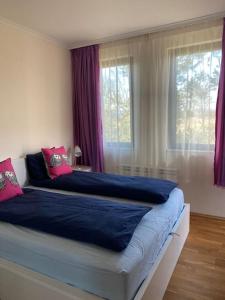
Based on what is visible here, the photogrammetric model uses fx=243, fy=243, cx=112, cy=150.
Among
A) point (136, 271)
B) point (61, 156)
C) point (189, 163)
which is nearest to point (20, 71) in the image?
point (61, 156)

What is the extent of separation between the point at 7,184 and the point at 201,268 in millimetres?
1992

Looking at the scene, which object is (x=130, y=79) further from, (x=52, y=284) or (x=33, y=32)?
(x=52, y=284)

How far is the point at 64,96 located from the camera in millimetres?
3840

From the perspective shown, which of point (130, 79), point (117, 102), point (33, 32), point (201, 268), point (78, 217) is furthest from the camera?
point (117, 102)

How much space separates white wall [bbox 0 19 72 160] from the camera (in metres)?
2.93

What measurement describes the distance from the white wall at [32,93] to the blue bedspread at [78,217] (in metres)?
1.10

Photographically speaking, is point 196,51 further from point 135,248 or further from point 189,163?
point 135,248

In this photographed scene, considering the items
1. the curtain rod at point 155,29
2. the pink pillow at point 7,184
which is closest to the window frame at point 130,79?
the curtain rod at point 155,29

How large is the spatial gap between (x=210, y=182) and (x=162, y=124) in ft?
3.27

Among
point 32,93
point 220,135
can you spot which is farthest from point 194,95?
point 32,93

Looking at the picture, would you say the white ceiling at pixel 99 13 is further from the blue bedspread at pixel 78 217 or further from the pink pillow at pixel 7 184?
the blue bedspread at pixel 78 217

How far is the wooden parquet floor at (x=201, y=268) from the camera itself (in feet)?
6.13

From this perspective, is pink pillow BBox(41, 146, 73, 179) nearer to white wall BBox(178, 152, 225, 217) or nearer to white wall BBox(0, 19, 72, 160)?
white wall BBox(0, 19, 72, 160)

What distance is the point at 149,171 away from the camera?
11.6 ft
